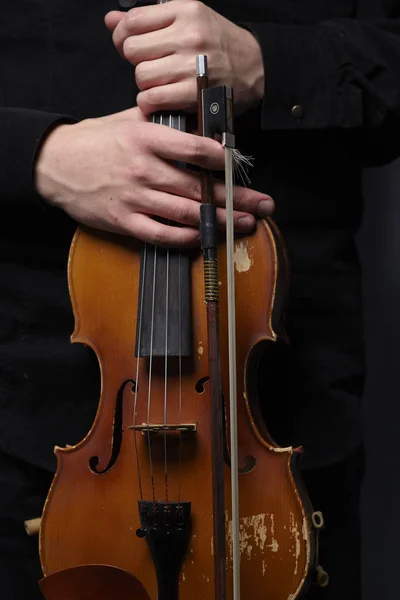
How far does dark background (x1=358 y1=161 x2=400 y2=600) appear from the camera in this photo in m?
1.55

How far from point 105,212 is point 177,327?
15 cm

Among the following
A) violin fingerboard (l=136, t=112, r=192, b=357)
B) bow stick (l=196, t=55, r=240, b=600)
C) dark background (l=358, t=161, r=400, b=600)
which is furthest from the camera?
dark background (l=358, t=161, r=400, b=600)

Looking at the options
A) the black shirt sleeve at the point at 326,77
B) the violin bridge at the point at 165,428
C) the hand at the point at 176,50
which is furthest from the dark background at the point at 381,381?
the violin bridge at the point at 165,428

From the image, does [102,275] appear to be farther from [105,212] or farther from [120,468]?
[120,468]

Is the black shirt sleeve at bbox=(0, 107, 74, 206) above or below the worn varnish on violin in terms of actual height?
above

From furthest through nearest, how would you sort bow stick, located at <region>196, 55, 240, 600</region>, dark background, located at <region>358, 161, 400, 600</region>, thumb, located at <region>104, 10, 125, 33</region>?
dark background, located at <region>358, 161, 400, 600</region>, thumb, located at <region>104, 10, 125, 33</region>, bow stick, located at <region>196, 55, 240, 600</region>

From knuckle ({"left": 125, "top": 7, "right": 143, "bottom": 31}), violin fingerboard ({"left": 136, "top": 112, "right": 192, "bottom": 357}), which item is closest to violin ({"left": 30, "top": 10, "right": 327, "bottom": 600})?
violin fingerboard ({"left": 136, "top": 112, "right": 192, "bottom": 357})

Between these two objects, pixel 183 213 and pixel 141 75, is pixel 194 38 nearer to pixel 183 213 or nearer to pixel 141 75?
pixel 141 75

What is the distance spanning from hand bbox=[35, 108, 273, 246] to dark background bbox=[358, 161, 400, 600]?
699mm

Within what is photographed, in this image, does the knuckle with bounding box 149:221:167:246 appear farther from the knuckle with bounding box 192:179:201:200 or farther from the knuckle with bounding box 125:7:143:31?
the knuckle with bounding box 125:7:143:31

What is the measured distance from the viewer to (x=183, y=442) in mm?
872

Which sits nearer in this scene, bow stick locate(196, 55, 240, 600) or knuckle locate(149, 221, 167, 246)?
bow stick locate(196, 55, 240, 600)

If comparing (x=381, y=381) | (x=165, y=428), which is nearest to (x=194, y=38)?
(x=165, y=428)

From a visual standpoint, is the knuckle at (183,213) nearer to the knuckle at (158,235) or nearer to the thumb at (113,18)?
the knuckle at (158,235)
